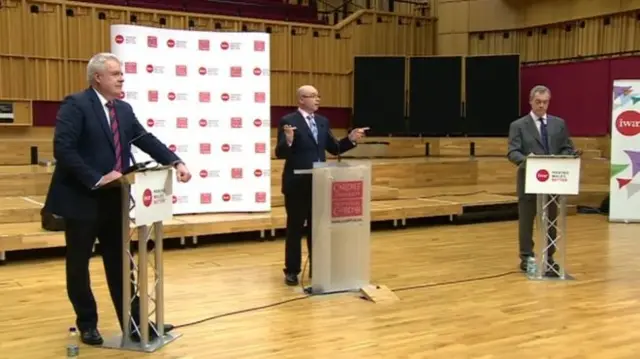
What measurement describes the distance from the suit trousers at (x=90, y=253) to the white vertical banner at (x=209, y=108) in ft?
10.5

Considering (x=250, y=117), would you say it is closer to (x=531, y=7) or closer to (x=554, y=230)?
(x=554, y=230)

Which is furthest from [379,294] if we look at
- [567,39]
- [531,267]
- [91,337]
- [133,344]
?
[567,39]

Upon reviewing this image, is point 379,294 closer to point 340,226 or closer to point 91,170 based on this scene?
point 340,226

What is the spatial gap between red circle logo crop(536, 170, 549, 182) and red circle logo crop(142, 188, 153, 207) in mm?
2978

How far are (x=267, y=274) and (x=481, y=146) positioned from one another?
7.00 meters

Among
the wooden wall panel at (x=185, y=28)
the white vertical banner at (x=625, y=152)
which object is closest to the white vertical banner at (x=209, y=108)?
the wooden wall panel at (x=185, y=28)

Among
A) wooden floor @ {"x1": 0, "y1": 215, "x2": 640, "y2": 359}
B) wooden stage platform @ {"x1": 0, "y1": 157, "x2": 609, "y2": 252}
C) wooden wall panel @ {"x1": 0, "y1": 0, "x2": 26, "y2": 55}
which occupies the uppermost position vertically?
wooden wall panel @ {"x1": 0, "y1": 0, "x2": 26, "y2": 55}

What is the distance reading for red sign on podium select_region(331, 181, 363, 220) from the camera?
4.75 m

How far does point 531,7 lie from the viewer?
12117mm

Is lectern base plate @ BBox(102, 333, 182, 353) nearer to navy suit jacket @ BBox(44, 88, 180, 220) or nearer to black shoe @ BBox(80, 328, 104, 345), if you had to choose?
black shoe @ BBox(80, 328, 104, 345)

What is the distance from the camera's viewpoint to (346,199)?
15.7 ft

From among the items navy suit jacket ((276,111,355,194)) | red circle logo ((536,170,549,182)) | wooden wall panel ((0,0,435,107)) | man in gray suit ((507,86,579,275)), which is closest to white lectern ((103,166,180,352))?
navy suit jacket ((276,111,355,194))

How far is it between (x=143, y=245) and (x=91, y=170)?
0.46 m

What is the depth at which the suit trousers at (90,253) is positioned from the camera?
350 centimetres
